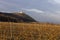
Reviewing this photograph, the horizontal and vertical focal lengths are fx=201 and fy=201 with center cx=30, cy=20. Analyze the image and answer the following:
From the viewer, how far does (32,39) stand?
7.50 m

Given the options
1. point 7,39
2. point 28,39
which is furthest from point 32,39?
point 7,39

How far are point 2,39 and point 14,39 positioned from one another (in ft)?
2.01

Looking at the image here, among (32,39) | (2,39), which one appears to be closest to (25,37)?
(32,39)

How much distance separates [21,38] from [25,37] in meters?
0.38

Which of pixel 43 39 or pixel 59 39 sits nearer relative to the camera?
pixel 43 39

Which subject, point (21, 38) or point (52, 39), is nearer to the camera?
point (52, 39)

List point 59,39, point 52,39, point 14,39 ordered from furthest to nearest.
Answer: point 59,39
point 14,39
point 52,39

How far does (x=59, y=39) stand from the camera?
25.9 feet

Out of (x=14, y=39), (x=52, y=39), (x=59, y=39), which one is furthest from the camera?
(x=59, y=39)

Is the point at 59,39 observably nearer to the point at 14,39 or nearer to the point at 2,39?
the point at 14,39

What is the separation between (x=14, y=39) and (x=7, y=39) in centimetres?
31

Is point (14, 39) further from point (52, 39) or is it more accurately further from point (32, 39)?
point (52, 39)

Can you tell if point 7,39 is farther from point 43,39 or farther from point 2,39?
point 43,39

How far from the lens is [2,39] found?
6699mm
